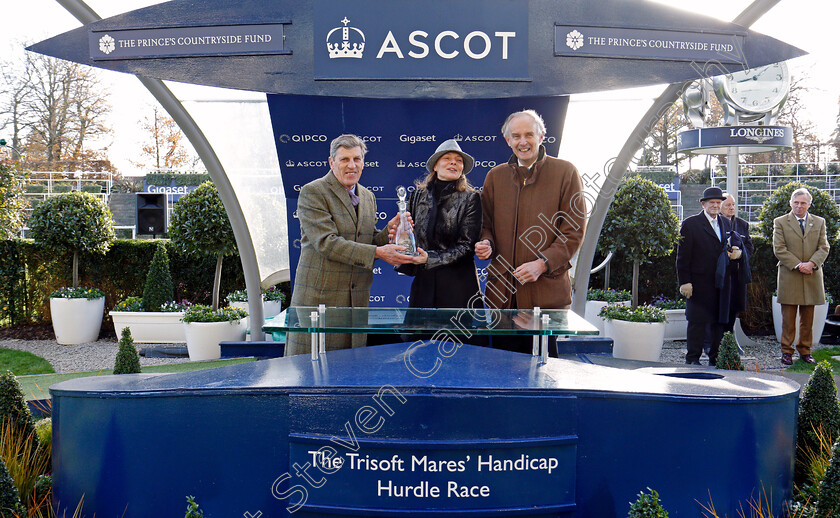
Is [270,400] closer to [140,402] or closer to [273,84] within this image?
[140,402]

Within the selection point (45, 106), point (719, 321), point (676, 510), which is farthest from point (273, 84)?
point (45, 106)

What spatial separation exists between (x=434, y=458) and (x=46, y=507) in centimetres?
188

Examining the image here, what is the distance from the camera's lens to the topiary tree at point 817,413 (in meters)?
3.52

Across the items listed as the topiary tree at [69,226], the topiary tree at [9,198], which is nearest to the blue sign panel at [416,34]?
the topiary tree at [69,226]

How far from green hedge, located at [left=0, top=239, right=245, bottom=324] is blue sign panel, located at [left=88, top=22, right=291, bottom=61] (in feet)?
21.5

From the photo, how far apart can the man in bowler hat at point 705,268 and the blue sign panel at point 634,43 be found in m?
2.96

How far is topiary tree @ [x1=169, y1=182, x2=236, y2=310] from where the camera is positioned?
8.83 metres

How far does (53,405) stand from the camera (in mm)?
2781

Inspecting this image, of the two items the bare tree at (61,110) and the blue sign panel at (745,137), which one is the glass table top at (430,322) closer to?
the blue sign panel at (745,137)

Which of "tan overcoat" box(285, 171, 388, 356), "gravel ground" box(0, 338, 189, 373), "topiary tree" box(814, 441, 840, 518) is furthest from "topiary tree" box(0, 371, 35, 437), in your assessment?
"gravel ground" box(0, 338, 189, 373)

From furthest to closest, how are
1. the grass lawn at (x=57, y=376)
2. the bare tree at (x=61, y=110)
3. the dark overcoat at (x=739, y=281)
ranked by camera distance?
the bare tree at (x=61, y=110) < the dark overcoat at (x=739, y=281) < the grass lawn at (x=57, y=376)

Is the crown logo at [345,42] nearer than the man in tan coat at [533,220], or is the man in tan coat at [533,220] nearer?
the man in tan coat at [533,220]

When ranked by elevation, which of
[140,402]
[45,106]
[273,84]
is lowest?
[140,402]

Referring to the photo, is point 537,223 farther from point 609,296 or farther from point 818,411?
point 609,296
